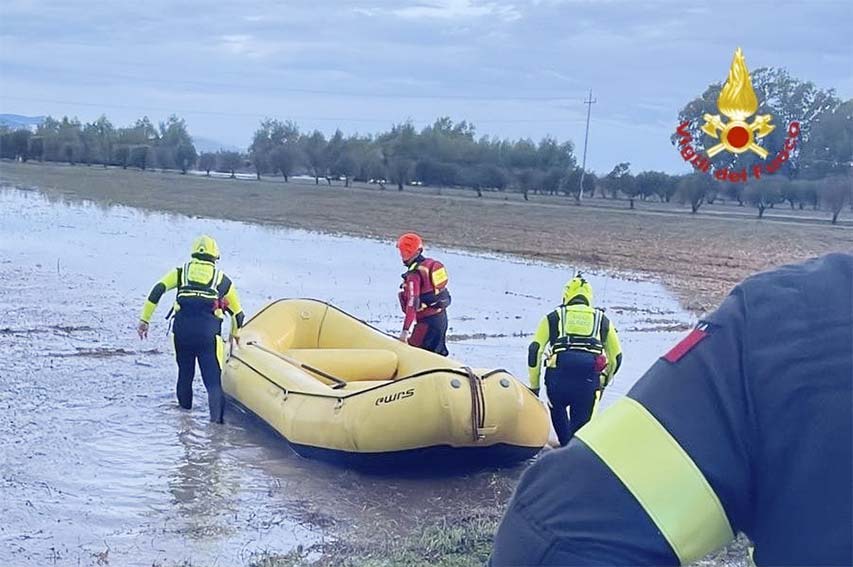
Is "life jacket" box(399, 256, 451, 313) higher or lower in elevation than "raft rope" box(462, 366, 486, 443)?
higher

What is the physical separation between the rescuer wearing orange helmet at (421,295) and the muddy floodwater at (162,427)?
5.98ft

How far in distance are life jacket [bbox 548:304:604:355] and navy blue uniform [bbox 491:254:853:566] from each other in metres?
6.83

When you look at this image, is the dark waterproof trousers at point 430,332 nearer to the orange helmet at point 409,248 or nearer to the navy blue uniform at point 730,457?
the orange helmet at point 409,248

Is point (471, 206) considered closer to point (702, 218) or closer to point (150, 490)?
point (702, 218)

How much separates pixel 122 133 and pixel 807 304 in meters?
91.6

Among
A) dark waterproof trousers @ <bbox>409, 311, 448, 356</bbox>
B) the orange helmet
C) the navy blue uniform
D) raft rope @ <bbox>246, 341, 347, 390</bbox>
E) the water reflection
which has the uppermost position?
the navy blue uniform

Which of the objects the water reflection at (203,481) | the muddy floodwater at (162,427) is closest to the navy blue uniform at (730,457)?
the muddy floodwater at (162,427)

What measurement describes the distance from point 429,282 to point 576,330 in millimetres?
2435

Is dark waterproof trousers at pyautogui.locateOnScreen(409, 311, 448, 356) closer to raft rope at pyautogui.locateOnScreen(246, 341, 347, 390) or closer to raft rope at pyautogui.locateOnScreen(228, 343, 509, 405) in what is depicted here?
raft rope at pyautogui.locateOnScreen(246, 341, 347, 390)

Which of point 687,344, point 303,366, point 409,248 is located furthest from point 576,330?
point 687,344

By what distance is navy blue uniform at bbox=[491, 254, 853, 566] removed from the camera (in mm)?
988

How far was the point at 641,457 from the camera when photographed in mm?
1012

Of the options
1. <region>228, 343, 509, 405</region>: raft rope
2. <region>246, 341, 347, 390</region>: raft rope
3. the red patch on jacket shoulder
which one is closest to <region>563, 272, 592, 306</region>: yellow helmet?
<region>228, 343, 509, 405</region>: raft rope

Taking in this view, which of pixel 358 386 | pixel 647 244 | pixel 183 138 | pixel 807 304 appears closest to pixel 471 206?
pixel 647 244
